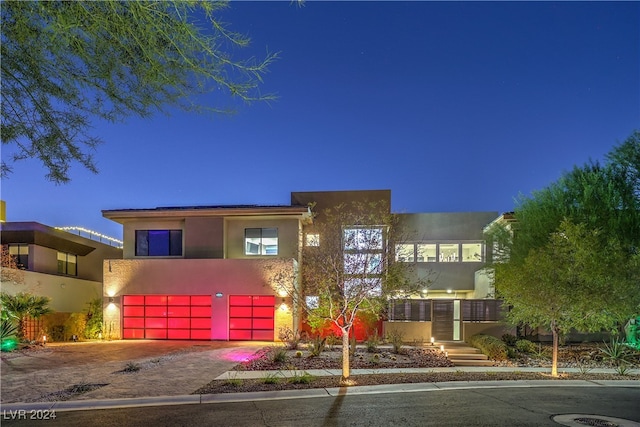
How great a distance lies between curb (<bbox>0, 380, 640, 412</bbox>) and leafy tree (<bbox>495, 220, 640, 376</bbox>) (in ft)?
6.43

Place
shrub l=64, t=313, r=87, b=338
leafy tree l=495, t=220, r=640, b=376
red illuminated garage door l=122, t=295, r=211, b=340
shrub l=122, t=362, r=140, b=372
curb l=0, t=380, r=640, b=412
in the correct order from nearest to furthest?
curb l=0, t=380, r=640, b=412 < shrub l=122, t=362, r=140, b=372 < leafy tree l=495, t=220, r=640, b=376 < shrub l=64, t=313, r=87, b=338 < red illuminated garage door l=122, t=295, r=211, b=340

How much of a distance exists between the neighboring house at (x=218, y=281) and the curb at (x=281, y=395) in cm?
930

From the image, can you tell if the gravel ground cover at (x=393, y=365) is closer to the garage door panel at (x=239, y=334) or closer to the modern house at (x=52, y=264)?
the garage door panel at (x=239, y=334)

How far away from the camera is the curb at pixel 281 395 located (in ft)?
32.0

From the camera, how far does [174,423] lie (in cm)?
838

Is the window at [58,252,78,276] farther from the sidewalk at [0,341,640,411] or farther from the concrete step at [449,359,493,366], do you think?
the concrete step at [449,359,493,366]

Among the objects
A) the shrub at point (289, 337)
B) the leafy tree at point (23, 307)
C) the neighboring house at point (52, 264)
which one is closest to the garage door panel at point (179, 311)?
the shrub at point (289, 337)

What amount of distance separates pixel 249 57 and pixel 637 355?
18.9 metres

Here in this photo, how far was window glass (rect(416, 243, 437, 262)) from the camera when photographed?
2897 centimetres

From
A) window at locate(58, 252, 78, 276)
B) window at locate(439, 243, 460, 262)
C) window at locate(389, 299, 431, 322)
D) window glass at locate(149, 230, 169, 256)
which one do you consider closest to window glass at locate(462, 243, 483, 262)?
window at locate(439, 243, 460, 262)

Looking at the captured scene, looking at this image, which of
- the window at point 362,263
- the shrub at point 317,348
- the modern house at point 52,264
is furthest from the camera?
the modern house at point 52,264

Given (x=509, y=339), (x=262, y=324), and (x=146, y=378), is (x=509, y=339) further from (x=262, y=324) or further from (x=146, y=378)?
(x=146, y=378)

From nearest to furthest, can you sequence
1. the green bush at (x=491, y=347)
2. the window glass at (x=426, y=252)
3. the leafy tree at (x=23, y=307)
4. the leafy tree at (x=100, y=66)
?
the leafy tree at (x=100, y=66) → the green bush at (x=491, y=347) → the leafy tree at (x=23, y=307) → the window glass at (x=426, y=252)

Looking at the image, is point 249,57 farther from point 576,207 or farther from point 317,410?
point 576,207
